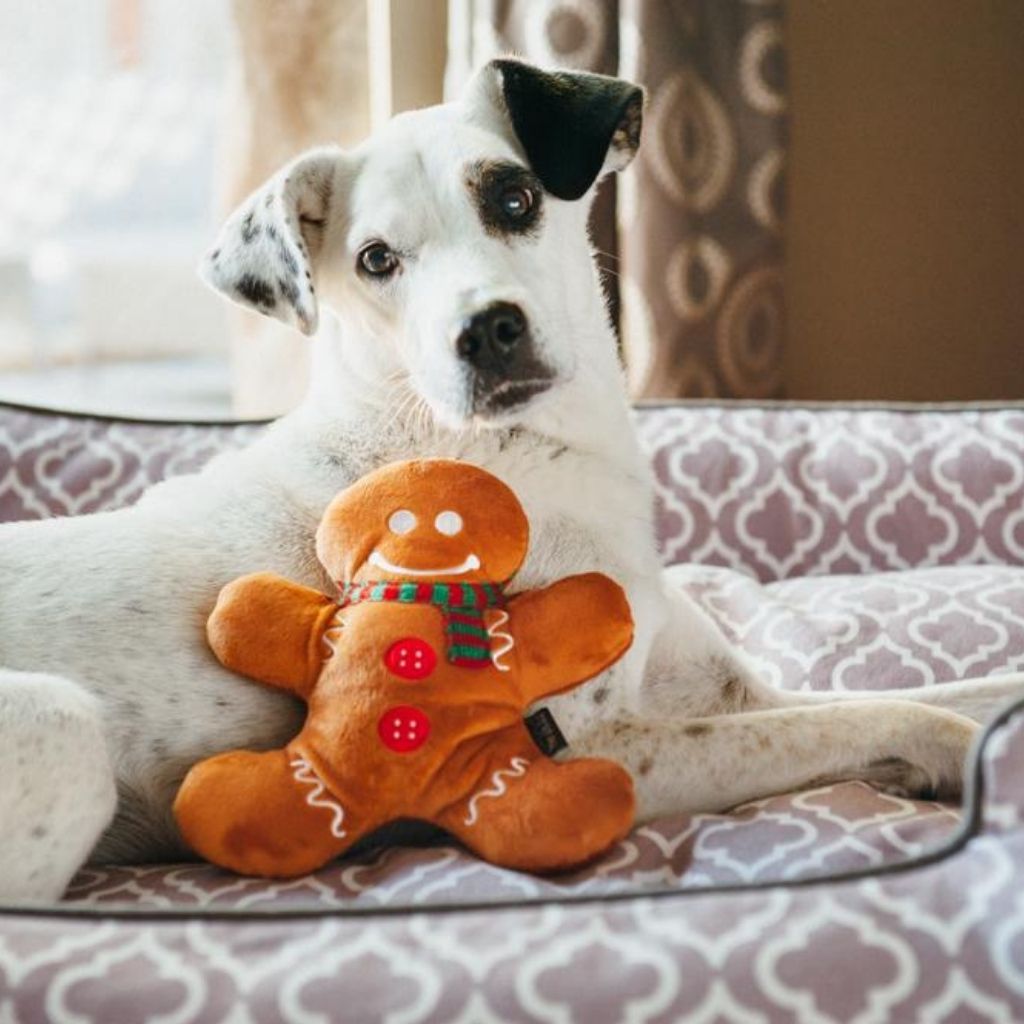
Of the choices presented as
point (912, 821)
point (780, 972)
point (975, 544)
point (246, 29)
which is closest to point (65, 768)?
point (780, 972)

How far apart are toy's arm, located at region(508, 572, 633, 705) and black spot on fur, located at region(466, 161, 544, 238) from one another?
1.73 ft

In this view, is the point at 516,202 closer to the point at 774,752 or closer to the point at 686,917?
the point at 774,752

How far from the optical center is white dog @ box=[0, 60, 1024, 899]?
1712 mm

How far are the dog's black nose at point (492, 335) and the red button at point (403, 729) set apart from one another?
0.47 m

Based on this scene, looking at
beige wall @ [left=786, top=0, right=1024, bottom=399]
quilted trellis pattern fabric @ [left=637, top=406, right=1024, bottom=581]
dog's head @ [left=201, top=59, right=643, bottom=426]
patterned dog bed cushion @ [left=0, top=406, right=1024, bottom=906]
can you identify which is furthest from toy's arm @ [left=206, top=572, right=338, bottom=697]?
beige wall @ [left=786, top=0, right=1024, bottom=399]

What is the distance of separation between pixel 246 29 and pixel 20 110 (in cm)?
209

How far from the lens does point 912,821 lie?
157cm

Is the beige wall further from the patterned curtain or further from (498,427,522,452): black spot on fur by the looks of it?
(498,427,522,452): black spot on fur

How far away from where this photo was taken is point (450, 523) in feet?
5.40

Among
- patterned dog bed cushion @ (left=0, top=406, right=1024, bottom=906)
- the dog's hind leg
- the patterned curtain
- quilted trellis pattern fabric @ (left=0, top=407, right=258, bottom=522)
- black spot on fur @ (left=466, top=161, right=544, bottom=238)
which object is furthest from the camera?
the patterned curtain

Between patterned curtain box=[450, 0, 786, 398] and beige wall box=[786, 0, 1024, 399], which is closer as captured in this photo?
patterned curtain box=[450, 0, 786, 398]

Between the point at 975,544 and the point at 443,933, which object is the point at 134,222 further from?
the point at 443,933

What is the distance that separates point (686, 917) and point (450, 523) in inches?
23.0

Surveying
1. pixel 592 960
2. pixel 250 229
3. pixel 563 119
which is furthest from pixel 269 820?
pixel 563 119
